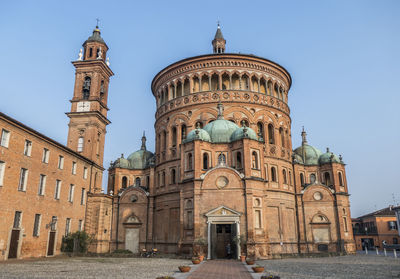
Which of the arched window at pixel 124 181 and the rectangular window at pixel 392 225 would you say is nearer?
the arched window at pixel 124 181

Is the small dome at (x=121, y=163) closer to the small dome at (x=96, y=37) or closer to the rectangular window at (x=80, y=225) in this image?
the rectangular window at (x=80, y=225)

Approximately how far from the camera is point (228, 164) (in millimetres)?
31484

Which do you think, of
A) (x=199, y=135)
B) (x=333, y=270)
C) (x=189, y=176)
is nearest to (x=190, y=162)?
(x=189, y=176)

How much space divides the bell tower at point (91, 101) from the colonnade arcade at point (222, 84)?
9.24 meters

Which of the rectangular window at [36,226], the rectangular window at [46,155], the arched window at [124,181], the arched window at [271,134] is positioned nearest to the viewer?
the rectangular window at [36,226]

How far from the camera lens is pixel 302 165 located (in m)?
41.6

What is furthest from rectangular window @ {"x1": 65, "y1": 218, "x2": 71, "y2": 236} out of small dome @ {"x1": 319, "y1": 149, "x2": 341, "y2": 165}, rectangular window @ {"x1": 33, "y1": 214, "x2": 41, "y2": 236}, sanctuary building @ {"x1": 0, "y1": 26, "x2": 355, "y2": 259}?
small dome @ {"x1": 319, "y1": 149, "x2": 341, "y2": 165}

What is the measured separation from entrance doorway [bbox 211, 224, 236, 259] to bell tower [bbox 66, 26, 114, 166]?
1870cm

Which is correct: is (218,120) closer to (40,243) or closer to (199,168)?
(199,168)

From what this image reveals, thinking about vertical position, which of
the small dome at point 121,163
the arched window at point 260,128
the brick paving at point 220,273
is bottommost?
the brick paving at point 220,273

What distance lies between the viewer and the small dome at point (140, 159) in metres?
44.0

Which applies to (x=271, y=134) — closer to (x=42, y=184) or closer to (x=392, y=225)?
(x=42, y=184)

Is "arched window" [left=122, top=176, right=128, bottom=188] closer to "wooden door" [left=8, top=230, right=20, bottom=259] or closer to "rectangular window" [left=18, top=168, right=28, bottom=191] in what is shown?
"rectangular window" [left=18, top=168, right=28, bottom=191]

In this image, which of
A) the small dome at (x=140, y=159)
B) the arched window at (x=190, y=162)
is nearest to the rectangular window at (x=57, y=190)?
the arched window at (x=190, y=162)
